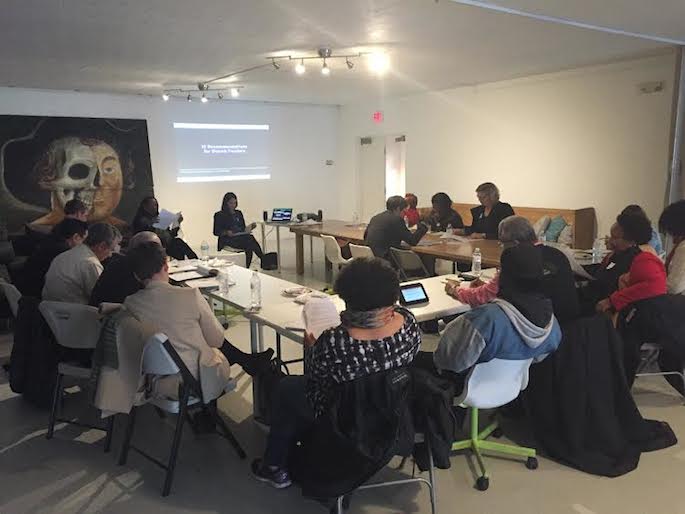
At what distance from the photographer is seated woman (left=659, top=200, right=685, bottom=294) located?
3014mm

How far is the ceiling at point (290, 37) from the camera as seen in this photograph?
3.62m

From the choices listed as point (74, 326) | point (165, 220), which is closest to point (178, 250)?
point (165, 220)

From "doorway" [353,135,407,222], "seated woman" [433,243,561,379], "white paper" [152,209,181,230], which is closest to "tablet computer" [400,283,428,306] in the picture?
"seated woman" [433,243,561,379]

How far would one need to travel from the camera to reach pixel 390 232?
488cm

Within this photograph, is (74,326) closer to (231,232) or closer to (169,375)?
(169,375)

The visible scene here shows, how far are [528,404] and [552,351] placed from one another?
0.41 metres

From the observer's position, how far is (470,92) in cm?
796

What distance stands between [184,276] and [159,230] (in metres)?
1.77

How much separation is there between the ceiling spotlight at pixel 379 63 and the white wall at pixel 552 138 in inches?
84.9

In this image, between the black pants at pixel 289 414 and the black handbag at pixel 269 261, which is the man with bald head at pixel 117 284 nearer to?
the black pants at pixel 289 414

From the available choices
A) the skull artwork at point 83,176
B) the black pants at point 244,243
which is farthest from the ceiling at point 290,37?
the black pants at point 244,243

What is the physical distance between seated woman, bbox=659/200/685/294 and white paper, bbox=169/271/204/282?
10.2 ft

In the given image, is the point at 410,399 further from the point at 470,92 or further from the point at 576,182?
the point at 470,92

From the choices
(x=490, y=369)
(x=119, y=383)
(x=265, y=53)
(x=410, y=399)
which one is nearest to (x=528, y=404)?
(x=490, y=369)
